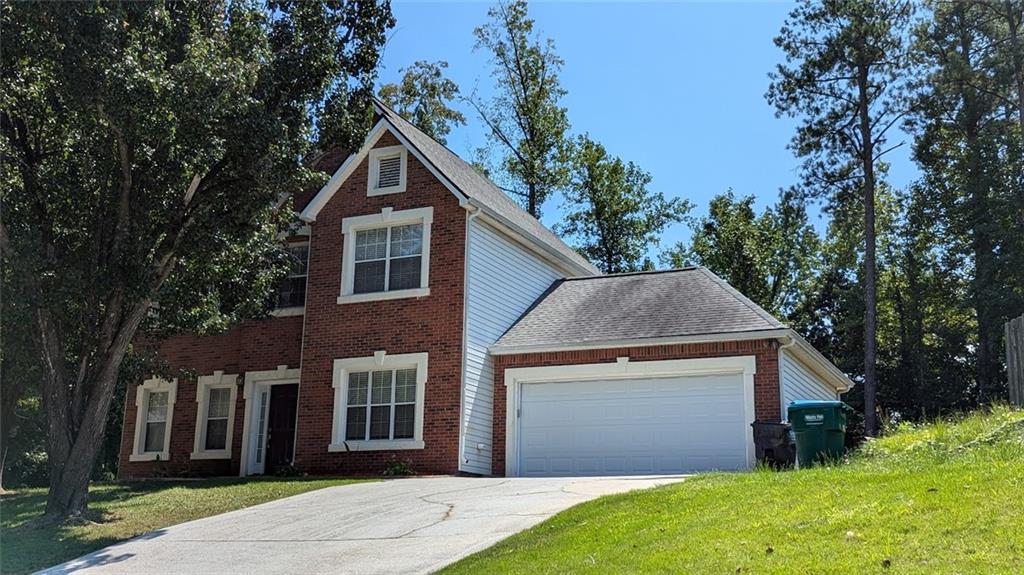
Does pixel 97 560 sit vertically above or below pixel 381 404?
below

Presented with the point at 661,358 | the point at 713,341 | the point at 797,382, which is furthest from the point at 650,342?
the point at 797,382

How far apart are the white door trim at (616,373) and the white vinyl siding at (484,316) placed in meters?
0.45

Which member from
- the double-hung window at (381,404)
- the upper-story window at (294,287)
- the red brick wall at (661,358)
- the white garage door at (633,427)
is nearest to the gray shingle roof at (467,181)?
the red brick wall at (661,358)

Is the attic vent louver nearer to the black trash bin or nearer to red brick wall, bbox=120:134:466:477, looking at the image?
red brick wall, bbox=120:134:466:477

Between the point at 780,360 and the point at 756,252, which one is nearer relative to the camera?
the point at 780,360

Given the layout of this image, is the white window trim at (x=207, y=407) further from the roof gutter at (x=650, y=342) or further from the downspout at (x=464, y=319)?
the roof gutter at (x=650, y=342)

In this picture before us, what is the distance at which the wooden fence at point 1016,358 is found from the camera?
14516 mm

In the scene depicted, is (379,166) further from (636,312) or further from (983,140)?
(983,140)

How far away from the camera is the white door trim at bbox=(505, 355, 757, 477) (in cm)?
1758

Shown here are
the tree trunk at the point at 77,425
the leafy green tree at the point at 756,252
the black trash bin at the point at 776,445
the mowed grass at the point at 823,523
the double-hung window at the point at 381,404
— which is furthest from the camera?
the leafy green tree at the point at 756,252

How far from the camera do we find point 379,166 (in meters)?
20.8

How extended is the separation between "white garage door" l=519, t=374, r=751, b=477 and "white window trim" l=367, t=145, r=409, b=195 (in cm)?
522

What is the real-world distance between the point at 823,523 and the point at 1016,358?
8462mm

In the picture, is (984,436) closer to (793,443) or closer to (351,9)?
(793,443)
